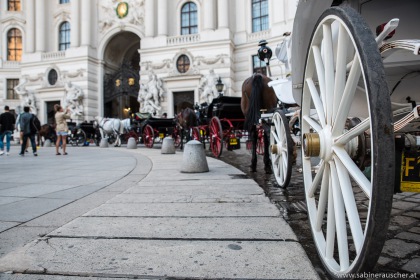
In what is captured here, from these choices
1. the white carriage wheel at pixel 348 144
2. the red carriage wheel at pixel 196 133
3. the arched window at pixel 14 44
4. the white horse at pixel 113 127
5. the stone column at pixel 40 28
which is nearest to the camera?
the white carriage wheel at pixel 348 144

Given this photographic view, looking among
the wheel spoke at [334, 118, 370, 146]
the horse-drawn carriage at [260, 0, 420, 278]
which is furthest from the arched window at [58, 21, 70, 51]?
the wheel spoke at [334, 118, 370, 146]

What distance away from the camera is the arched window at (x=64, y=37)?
108ft

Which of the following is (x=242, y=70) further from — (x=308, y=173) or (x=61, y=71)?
(x=308, y=173)

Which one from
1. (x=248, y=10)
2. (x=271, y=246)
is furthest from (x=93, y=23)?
(x=271, y=246)

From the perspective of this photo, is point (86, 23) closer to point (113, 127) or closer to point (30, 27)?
point (30, 27)

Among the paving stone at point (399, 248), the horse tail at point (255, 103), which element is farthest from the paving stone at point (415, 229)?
the horse tail at point (255, 103)

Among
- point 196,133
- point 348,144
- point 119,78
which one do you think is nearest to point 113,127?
point 196,133

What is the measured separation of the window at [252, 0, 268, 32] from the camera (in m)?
27.3

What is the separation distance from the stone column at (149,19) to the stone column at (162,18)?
2.68ft

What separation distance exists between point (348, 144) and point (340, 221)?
42 centimetres

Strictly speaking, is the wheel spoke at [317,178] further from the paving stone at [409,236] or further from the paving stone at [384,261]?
the paving stone at [409,236]

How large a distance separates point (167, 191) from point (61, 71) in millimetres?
31397

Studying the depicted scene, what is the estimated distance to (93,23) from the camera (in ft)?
104

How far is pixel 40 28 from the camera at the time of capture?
3222 cm
